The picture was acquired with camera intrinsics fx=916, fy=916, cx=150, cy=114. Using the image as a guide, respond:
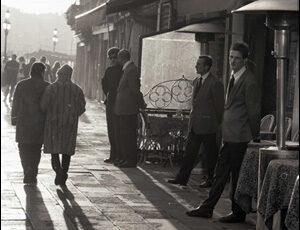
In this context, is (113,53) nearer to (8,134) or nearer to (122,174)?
(122,174)

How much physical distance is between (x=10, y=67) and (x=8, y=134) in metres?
11.8

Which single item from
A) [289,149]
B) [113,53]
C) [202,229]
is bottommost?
[202,229]

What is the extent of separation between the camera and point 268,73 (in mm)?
13570

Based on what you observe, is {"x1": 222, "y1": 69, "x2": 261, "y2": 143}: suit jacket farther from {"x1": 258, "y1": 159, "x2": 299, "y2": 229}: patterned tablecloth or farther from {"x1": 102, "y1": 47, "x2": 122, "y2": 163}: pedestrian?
{"x1": 102, "y1": 47, "x2": 122, "y2": 163}: pedestrian

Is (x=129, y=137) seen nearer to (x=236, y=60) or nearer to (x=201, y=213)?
(x=201, y=213)

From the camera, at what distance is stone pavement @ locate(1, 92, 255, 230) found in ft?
29.1

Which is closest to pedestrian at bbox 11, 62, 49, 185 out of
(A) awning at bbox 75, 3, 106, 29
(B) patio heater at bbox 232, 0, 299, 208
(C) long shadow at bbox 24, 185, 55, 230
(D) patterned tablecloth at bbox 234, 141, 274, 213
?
(C) long shadow at bbox 24, 185, 55, 230

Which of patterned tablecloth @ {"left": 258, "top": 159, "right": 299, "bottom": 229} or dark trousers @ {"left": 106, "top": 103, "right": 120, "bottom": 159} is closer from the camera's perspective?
patterned tablecloth @ {"left": 258, "top": 159, "right": 299, "bottom": 229}

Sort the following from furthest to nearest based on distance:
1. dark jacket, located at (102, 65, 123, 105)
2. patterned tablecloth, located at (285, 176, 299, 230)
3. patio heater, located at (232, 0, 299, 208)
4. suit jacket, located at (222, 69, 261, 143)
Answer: dark jacket, located at (102, 65, 123, 105) < suit jacket, located at (222, 69, 261, 143) < patio heater, located at (232, 0, 299, 208) < patterned tablecloth, located at (285, 176, 299, 230)

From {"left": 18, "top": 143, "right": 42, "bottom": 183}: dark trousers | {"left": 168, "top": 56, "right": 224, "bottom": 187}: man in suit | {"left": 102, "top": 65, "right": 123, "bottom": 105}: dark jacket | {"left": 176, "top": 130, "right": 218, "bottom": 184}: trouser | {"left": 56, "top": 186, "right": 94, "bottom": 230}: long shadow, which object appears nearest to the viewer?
{"left": 56, "top": 186, "right": 94, "bottom": 230}: long shadow

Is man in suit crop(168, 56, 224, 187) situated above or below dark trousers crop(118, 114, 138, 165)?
above

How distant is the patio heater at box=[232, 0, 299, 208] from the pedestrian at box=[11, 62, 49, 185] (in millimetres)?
4339

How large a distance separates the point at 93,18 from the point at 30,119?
26.8 feet

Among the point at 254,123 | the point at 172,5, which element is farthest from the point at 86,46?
the point at 254,123
